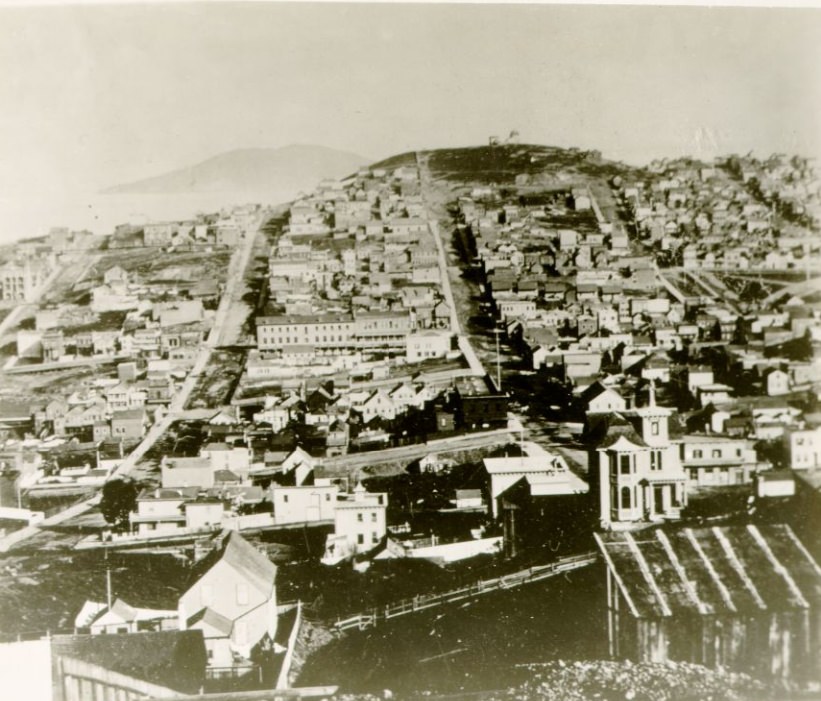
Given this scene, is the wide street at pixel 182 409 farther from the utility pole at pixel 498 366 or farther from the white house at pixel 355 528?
the utility pole at pixel 498 366

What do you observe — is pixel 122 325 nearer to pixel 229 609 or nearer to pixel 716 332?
pixel 229 609

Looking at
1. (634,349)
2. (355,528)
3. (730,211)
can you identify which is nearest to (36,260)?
(355,528)

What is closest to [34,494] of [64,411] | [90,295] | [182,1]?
[64,411]

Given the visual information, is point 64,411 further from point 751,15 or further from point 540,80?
point 751,15

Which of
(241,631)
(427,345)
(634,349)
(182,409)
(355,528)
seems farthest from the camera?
(427,345)

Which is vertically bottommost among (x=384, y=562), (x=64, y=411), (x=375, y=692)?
(x=375, y=692)

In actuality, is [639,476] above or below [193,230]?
below
